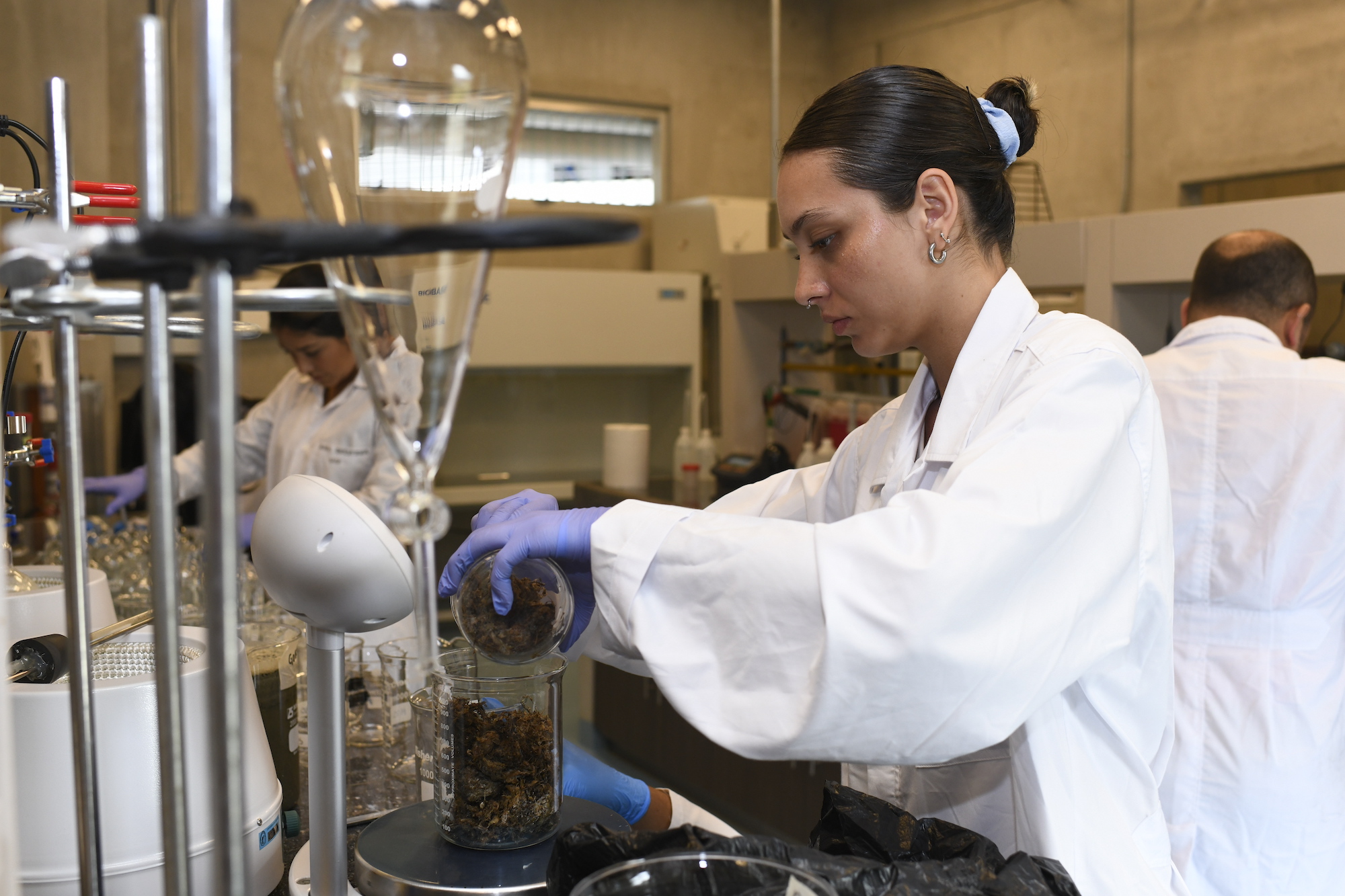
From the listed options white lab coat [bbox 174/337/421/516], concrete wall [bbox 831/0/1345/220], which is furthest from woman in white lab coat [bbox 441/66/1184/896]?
concrete wall [bbox 831/0/1345/220]

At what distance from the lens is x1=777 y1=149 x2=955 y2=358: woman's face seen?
124 cm

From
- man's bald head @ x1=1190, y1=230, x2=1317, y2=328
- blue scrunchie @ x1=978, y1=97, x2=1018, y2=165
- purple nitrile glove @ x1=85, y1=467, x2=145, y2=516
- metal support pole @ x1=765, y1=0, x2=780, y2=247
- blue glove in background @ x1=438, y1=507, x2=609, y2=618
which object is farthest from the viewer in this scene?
metal support pole @ x1=765, y1=0, x2=780, y2=247

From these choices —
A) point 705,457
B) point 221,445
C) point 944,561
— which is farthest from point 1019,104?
point 705,457

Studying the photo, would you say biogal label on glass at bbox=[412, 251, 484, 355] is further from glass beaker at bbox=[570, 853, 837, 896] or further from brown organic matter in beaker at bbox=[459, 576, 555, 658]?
Result: brown organic matter in beaker at bbox=[459, 576, 555, 658]

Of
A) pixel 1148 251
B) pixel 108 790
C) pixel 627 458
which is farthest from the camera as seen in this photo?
pixel 627 458

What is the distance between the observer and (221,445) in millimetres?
410

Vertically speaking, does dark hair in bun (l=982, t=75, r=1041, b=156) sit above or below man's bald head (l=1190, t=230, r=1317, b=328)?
above

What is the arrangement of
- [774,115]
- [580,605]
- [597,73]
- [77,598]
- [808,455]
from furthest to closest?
1. [597,73]
2. [774,115]
3. [808,455]
4. [580,605]
5. [77,598]

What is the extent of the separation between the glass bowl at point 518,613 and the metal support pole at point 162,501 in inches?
18.4

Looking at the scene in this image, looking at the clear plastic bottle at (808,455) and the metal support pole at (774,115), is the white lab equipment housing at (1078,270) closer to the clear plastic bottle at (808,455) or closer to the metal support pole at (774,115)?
the metal support pole at (774,115)

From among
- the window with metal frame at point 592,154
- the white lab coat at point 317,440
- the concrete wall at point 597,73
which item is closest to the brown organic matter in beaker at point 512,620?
the white lab coat at point 317,440

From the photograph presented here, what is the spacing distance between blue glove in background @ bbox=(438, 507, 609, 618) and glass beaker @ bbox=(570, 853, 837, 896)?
1.03 feet

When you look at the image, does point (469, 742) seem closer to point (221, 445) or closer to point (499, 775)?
point (499, 775)

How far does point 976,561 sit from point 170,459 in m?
0.63
